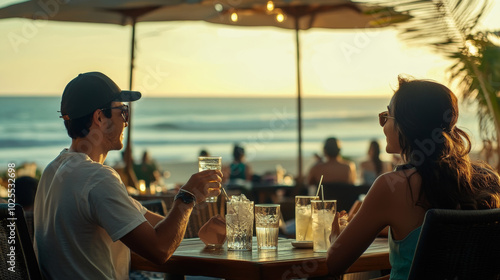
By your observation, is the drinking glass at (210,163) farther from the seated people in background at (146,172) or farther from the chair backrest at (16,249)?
the seated people in background at (146,172)

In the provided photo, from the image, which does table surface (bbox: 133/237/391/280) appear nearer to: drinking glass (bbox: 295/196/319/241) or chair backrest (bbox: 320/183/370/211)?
drinking glass (bbox: 295/196/319/241)

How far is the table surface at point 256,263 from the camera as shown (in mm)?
2615

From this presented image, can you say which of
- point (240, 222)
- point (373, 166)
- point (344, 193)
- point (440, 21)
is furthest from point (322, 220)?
point (373, 166)

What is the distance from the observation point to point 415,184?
2.54m

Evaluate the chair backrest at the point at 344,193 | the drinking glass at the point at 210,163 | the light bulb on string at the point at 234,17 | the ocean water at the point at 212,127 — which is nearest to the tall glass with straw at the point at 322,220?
the drinking glass at the point at 210,163

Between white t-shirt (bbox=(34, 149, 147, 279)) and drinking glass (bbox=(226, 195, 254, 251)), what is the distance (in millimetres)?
484

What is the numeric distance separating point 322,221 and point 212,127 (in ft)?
113

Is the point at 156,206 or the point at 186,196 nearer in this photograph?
the point at 186,196

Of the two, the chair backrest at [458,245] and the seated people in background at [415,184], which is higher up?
the seated people in background at [415,184]

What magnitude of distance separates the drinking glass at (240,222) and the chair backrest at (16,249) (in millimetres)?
805

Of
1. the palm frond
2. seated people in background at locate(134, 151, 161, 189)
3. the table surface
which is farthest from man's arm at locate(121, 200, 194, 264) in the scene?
seated people in background at locate(134, 151, 161, 189)

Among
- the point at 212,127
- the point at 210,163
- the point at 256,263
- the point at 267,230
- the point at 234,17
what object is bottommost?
the point at 256,263

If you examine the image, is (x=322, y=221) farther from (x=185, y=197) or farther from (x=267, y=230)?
(x=185, y=197)

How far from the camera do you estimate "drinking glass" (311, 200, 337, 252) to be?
2955 mm
